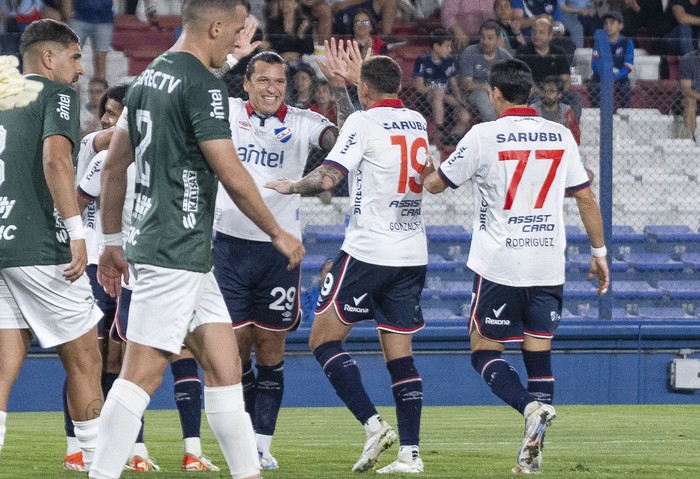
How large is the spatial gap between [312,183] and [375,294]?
2.53 feet

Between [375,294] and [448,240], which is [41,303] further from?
[448,240]

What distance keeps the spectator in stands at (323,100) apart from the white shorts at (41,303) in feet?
20.2

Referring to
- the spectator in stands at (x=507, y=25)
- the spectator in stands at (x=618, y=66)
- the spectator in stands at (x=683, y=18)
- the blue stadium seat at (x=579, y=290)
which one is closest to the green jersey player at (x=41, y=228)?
the spectator in stands at (x=618, y=66)

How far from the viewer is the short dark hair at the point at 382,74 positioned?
6957 mm

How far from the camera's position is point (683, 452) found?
7789mm

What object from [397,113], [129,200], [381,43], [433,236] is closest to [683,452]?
[397,113]

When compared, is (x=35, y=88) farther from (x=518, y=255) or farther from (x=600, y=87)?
(x=600, y=87)

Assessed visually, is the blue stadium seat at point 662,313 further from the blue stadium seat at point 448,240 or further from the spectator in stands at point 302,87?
the spectator in stands at point 302,87

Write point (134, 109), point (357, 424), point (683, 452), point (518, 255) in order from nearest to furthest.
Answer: point (134, 109), point (518, 255), point (683, 452), point (357, 424)

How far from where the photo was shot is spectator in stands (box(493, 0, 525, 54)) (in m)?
13.3

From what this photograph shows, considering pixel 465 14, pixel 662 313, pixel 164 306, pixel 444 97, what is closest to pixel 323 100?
pixel 444 97

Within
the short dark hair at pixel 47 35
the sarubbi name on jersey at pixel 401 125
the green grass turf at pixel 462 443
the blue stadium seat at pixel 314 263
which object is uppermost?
the short dark hair at pixel 47 35

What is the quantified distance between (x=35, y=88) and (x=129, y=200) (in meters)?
1.45

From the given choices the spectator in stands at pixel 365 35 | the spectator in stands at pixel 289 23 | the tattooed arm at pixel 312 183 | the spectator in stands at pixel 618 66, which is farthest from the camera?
the spectator in stands at pixel 289 23
